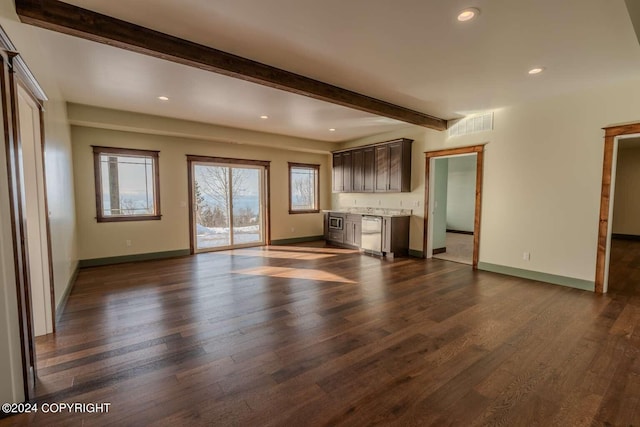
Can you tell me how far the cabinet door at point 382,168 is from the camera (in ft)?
21.4

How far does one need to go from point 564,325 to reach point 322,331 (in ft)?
8.20

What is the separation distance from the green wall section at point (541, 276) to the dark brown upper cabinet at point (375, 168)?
2.21m

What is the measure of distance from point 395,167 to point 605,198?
133 inches

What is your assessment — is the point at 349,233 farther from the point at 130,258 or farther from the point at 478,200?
the point at 130,258

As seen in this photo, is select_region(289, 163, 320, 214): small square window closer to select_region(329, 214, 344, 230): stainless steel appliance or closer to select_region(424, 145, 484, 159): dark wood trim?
select_region(329, 214, 344, 230): stainless steel appliance

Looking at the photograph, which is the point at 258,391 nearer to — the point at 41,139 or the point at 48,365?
the point at 48,365

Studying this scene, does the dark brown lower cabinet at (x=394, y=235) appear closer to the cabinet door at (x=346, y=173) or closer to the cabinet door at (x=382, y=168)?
the cabinet door at (x=382, y=168)

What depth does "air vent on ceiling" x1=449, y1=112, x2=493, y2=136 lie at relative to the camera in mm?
5012

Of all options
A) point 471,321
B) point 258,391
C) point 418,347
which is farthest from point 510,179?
point 258,391

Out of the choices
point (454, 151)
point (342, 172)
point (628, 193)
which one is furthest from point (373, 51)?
point (628, 193)

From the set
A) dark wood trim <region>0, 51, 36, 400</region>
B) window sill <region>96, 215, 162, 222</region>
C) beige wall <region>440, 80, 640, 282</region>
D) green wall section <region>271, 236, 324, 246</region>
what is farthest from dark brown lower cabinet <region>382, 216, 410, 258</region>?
dark wood trim <region>0, 51, 36, 400</region>

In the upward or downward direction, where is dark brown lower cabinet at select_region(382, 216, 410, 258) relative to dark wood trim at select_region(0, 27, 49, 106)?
downward

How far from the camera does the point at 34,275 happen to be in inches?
106

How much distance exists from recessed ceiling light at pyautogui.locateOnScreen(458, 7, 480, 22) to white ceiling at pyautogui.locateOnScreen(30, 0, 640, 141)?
52 millimetres
